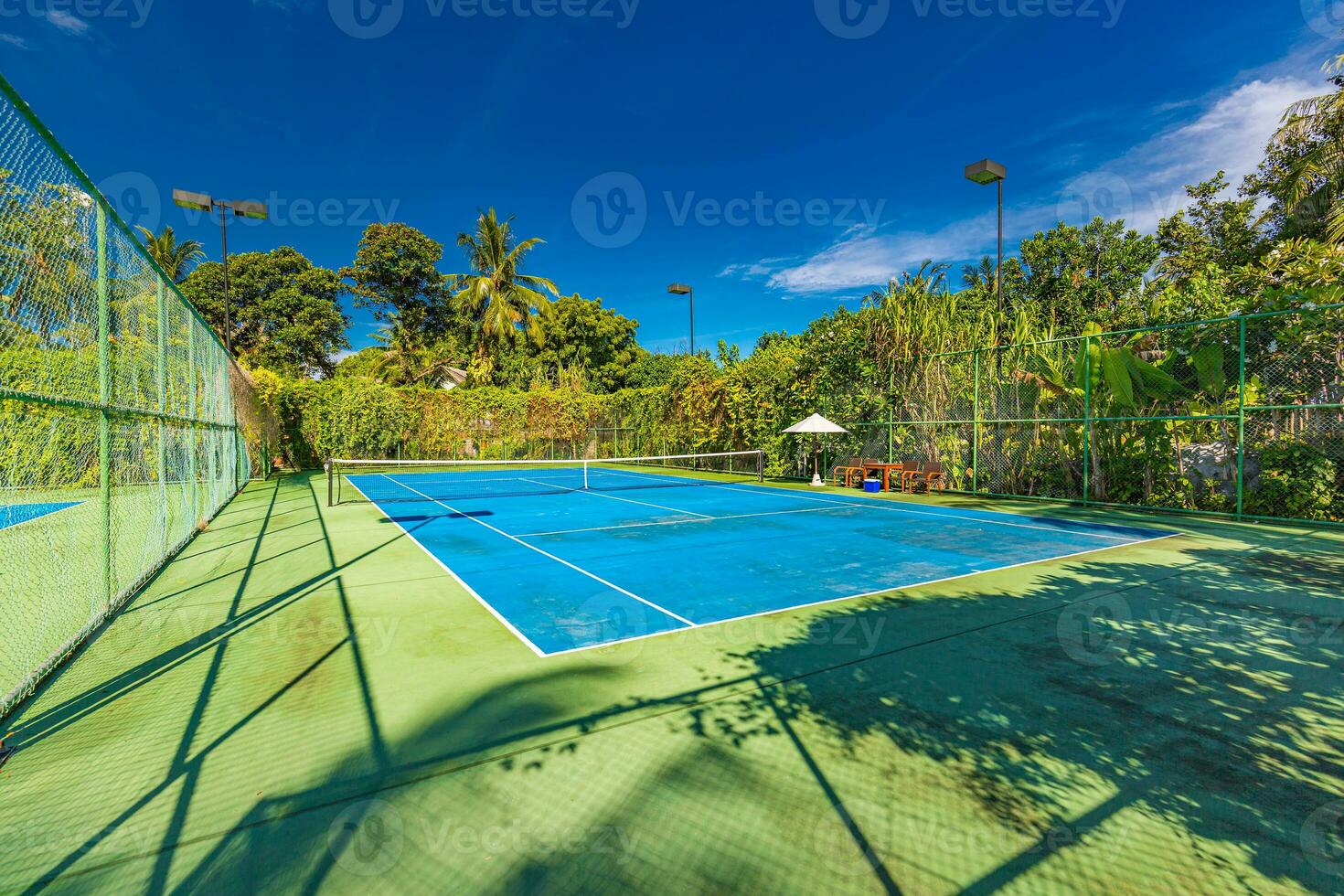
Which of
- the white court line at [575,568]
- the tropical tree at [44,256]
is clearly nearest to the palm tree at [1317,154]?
the white court line at [575,568]

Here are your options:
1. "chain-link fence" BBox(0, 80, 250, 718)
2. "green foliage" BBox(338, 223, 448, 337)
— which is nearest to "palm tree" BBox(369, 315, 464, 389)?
"green foliage" BBox(338, 223, 448, 337)

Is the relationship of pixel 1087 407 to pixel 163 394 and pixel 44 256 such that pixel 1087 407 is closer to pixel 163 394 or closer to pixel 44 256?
pixel 44 256

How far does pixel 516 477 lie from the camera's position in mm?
21531

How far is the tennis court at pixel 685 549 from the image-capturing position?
5820mm

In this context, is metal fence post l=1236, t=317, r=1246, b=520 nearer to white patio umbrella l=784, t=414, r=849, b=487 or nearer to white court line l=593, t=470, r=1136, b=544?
white court line l=593, t=470, r=1136, b=544

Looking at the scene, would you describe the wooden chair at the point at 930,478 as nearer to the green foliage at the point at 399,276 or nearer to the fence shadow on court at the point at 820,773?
the fence shadow on court at the point at 820,773

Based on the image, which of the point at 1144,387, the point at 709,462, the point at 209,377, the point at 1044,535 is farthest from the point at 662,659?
the point at 709,462

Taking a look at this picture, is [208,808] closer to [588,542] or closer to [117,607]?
[117,607]

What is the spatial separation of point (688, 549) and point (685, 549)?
72mm

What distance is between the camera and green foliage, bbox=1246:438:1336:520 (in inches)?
403

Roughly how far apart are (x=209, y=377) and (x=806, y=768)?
13301mm

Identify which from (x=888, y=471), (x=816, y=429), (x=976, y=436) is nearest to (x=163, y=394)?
(x=816, y=429)

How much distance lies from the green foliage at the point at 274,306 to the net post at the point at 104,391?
3973cm

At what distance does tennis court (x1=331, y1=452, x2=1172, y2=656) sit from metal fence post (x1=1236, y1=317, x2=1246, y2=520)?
278 centimetres
